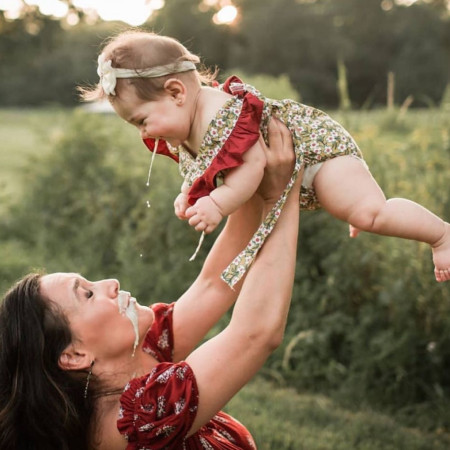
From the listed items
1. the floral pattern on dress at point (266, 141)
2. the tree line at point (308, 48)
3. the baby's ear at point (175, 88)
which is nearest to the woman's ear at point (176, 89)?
the baby's ear at point (175, 88)

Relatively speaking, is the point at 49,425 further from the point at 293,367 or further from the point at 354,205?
the point at 293,367

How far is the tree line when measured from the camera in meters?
35.5

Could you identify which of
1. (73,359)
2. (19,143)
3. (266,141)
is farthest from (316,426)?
(19,143)

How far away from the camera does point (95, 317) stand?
2.18 meters

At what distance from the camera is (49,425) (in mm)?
2098

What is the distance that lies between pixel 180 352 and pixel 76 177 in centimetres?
588

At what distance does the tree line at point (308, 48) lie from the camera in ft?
117

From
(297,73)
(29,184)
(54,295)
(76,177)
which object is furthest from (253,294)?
(297,73)

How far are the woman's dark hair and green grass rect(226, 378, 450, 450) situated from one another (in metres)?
1.76

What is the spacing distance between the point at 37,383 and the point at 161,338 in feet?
1.91

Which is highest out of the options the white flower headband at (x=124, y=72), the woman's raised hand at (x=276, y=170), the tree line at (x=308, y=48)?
the white flower headband at (x=124, y=72)

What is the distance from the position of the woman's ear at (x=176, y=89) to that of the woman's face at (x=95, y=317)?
2.31 feet

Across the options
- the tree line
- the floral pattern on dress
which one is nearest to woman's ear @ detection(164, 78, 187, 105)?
the floral pattern on dress

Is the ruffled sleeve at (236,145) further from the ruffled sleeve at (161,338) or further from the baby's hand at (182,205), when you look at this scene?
the ruffled sleeve at (161,338)
